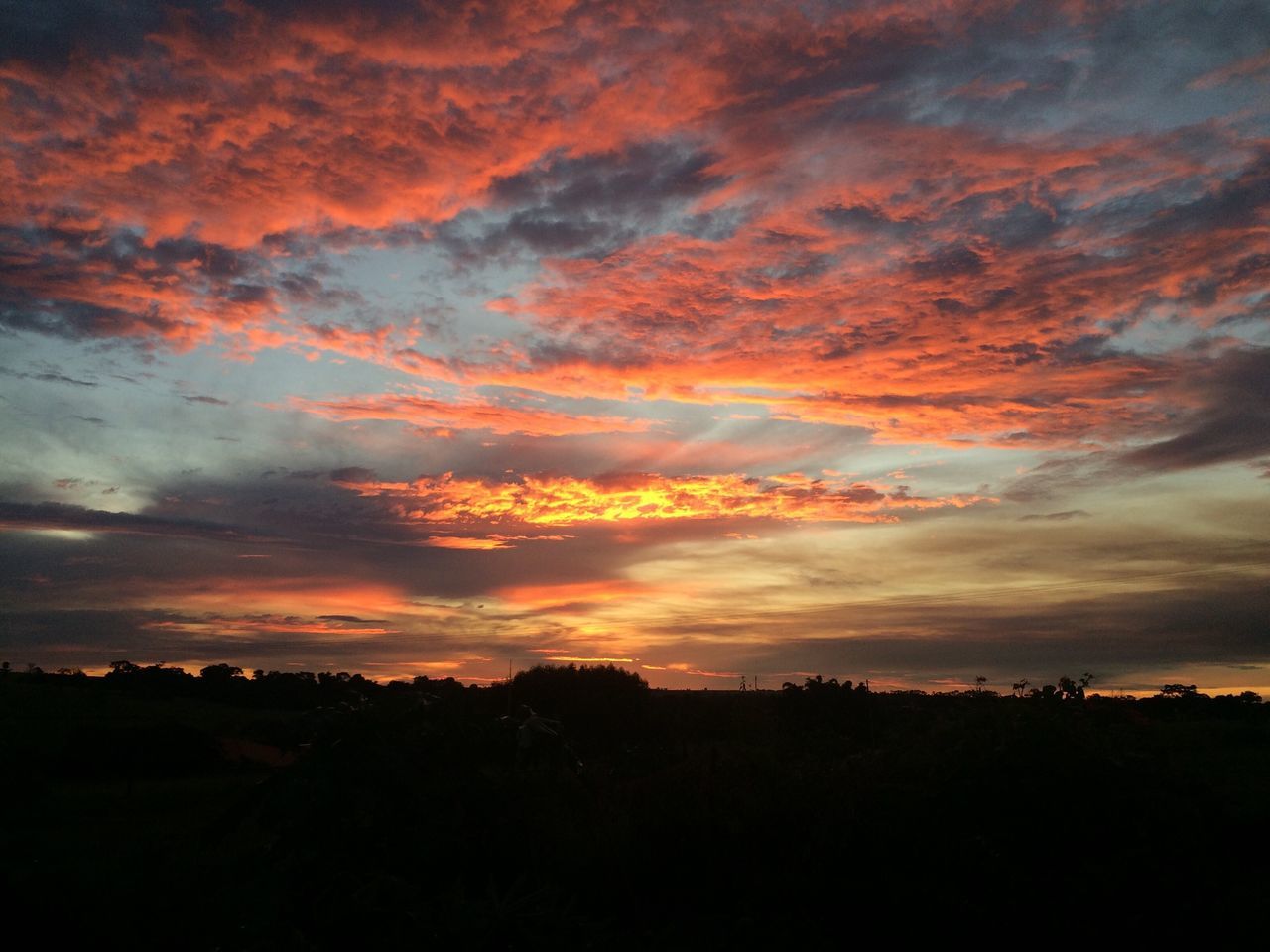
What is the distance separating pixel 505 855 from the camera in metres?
8.84

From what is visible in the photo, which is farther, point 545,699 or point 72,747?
point 545,699

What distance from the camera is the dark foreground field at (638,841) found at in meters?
4.70

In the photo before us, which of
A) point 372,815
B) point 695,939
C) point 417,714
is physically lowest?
point 695,939

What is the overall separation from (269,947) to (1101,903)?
27.1 ft

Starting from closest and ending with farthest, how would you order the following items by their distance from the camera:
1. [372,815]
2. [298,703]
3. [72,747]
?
[372,815], [72,747], [298,703]

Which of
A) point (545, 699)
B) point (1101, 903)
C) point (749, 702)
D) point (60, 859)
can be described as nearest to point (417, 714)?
point (60, 859)

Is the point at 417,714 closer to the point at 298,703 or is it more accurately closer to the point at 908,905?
the point at 908,905

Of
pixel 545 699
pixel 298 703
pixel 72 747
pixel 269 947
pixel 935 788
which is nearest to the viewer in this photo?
pixel 269 947

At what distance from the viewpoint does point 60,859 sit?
438 cm

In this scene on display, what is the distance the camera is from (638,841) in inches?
449

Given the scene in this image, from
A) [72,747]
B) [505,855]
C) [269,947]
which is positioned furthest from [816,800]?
[72,747]

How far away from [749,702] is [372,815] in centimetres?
2214

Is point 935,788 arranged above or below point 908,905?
above

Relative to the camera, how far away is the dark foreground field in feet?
15.4
